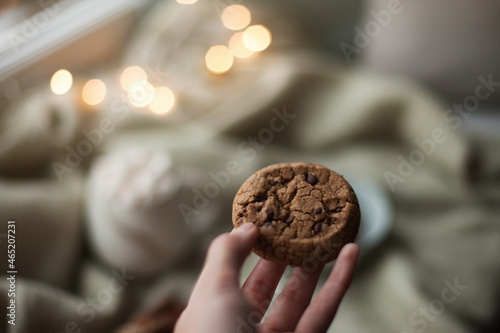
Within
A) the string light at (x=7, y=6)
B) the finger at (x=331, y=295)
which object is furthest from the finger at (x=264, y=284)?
the string light at (x=7, y=6)

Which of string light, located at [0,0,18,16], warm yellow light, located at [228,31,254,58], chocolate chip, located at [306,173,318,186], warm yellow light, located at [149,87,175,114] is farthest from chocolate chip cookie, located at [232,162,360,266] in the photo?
string light, located at [0,0,18,16]

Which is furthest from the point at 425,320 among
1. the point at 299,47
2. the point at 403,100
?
the point at 299,47

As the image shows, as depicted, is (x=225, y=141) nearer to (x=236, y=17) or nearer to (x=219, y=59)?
(x=219, y=59)

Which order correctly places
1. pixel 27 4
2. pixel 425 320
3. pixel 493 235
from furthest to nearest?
pixel 27 4
pixel 493 235
pixel 425 320

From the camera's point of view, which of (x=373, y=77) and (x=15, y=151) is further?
(x=373, y=77)

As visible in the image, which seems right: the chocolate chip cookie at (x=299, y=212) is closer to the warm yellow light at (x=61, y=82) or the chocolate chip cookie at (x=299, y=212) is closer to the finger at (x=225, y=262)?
the finger at (x=225, y=262)

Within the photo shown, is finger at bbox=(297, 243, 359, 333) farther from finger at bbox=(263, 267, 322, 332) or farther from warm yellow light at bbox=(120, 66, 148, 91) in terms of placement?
warm yellow light at bbox=(120, 66, 148, 91)

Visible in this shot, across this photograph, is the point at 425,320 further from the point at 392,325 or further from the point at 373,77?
the point at 373,77
